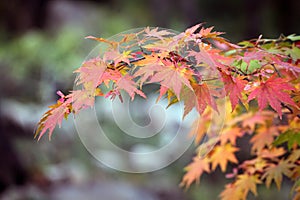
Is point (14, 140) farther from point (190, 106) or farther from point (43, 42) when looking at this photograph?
point (190, 106)

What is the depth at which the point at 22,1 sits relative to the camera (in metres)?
5.96

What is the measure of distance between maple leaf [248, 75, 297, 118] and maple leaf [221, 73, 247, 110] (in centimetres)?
3

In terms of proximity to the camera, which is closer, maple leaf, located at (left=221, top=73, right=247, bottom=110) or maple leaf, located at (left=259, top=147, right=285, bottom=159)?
maple leaf, located at (left=221, top=73, right=247, bottom=110)

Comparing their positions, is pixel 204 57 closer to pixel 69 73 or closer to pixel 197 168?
pixel 197 168

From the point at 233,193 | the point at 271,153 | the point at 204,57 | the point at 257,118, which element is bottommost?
the point at 233,193

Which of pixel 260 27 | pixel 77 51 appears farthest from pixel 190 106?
pixel 260 27

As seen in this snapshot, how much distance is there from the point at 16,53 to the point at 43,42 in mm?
314

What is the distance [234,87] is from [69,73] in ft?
11.7

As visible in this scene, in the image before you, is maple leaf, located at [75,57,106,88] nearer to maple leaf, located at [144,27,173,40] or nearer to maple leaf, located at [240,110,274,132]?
maple leaf, located at [144,27,173,40]

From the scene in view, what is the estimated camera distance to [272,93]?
2.98 feet

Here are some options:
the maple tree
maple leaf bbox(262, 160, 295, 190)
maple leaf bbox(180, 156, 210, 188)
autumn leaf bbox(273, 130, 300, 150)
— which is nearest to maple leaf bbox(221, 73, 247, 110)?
the maple tree

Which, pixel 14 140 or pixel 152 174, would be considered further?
pixel 152 174

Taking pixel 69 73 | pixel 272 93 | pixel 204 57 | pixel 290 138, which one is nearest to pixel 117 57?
pixel 204 57

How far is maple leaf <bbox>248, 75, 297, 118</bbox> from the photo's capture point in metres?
0.90
